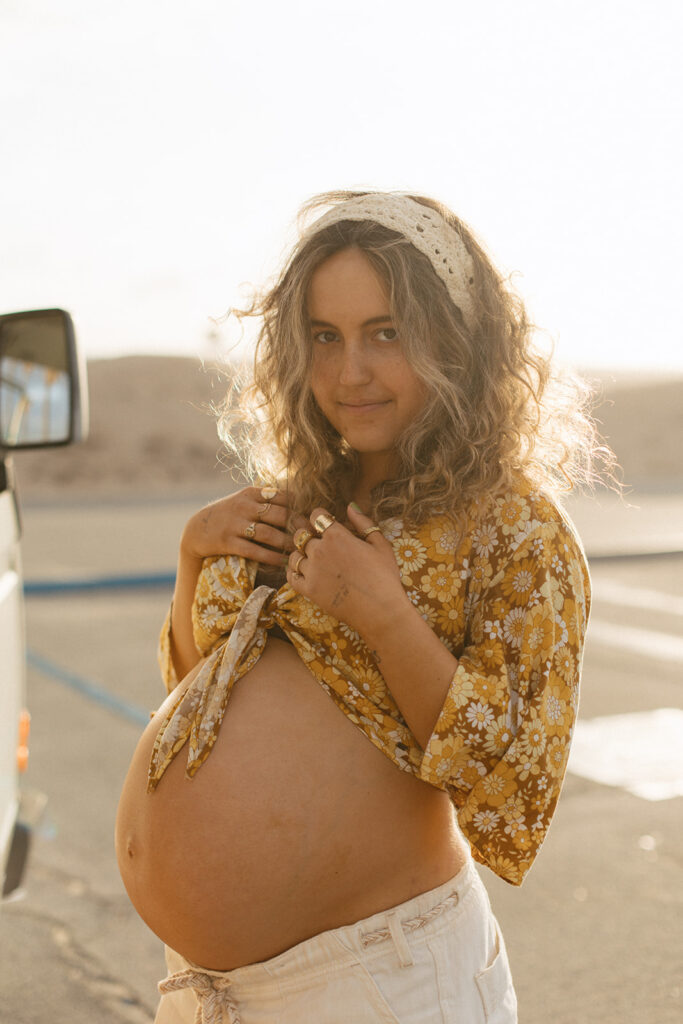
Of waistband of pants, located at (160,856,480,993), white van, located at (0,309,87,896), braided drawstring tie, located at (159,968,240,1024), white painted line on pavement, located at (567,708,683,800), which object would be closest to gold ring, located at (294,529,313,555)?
waistband of pants, located at (160,856,480,993)

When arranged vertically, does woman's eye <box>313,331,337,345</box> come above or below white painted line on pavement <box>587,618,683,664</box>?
above

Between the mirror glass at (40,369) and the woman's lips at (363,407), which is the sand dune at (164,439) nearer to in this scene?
the mirror glass at (40,369)

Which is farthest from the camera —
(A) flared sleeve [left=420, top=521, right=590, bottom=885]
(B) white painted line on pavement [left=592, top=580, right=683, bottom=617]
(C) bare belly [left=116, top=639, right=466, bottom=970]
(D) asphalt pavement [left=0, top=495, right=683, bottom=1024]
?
(B) white painted line on pavement [left=592, top=580, right=683, bottom=617]

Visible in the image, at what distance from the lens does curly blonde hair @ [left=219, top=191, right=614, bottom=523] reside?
1905 millimetres

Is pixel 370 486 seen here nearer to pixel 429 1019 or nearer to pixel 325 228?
pixel 325 228

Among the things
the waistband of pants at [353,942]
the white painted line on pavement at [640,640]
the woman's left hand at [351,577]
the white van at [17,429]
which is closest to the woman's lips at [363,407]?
the woman's left hand at [351,577]

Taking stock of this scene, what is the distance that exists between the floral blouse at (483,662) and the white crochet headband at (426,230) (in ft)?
1.26

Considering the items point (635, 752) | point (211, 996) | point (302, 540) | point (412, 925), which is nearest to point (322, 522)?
point (302, 540)

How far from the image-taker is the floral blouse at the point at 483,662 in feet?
5.69

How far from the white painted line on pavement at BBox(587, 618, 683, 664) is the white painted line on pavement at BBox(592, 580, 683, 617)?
1057 millimetres

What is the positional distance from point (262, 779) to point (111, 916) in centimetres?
236

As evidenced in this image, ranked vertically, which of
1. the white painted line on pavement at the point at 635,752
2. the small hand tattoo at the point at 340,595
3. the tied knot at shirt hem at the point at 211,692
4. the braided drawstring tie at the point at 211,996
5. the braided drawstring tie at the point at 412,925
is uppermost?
the small hand tattoo at the point at 340,595

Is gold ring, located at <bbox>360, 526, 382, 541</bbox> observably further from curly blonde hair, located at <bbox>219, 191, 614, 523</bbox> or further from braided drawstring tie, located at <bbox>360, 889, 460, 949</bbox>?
braided drawstring tie, located at <bbox>360, 889, 460, 949</bbox>

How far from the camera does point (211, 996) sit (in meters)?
1.93
